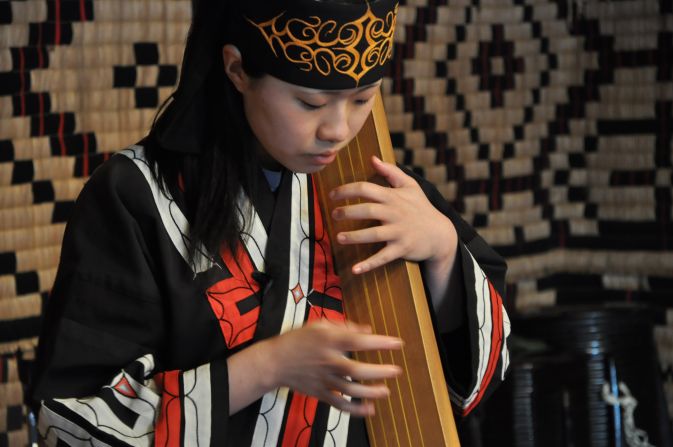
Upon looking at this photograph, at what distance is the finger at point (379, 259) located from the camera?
4.04 ft

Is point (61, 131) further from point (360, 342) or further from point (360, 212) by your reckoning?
point (360, 342)

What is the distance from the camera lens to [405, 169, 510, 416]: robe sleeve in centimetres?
133

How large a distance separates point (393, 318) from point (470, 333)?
0.11 meters

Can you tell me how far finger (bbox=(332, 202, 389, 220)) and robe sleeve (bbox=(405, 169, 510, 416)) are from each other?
0.16m

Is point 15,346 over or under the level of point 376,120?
under

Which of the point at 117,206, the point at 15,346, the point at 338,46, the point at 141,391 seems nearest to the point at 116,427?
the point at 141,391

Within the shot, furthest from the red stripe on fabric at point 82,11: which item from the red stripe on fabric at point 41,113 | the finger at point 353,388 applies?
the finger at point 353,388

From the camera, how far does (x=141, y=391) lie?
117cm

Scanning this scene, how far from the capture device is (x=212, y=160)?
125 cm

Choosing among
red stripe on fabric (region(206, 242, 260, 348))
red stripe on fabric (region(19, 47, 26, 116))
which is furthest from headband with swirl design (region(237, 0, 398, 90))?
red stripe on fabric (region(19, 47, 26, 116))

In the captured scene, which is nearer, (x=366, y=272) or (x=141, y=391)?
(x=141, y=391)

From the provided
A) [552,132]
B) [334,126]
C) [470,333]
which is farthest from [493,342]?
[552,132]

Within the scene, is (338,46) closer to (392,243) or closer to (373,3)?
(373,3)

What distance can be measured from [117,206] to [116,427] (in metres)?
0.25
